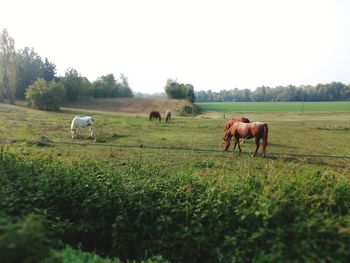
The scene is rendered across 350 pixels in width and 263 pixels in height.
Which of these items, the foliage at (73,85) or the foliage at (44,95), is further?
the foliage at (73,85)

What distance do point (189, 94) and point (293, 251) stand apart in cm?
6467

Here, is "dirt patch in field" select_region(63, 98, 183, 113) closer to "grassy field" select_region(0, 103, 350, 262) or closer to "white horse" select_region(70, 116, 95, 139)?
"white horse" select_region(70, 116, 95, 139)

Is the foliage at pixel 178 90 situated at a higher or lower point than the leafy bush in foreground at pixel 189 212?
higher

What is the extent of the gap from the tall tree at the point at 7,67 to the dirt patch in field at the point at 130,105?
374 inches

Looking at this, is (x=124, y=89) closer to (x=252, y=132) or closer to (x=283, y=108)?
(x=283, y=108)

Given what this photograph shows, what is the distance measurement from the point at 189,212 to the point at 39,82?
1974 inches

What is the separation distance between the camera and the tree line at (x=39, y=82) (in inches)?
1932

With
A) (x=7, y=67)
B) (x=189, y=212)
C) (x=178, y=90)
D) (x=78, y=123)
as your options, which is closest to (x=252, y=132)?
(x=189, y=212)

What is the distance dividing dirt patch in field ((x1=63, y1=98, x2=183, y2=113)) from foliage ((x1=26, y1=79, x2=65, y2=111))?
900 cm

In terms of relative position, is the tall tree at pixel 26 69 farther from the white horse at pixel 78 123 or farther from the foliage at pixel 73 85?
the white horse at pixel 78 123

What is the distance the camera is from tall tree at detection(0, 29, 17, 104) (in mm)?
53281

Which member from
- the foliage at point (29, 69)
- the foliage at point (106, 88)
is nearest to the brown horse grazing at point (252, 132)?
the foliage at point (29, 69)

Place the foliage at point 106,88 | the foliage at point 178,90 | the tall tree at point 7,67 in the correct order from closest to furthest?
the tall tree at point 7,67, the foliage at point 178,90, the foliage at point 106,88

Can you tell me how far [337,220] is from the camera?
4.02 meters
